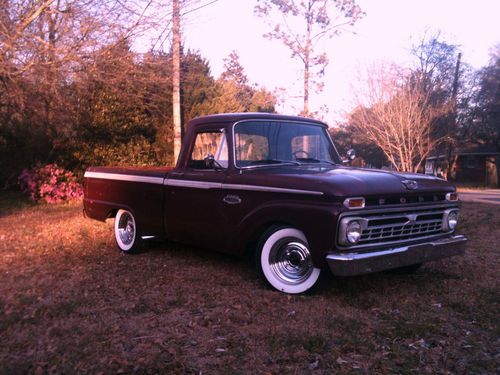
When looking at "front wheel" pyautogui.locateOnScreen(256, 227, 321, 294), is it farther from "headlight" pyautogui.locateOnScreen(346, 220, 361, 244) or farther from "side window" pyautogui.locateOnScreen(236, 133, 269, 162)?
"side window" pyautogui.locateOnScreen(236, 133, 269, 162)

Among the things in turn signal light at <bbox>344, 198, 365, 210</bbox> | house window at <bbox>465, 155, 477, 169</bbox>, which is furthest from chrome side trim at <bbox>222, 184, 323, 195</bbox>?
house window at <bbox>465, 155, 477, 169</bbox>

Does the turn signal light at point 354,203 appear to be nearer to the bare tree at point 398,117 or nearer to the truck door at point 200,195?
the truck door at point 200,195

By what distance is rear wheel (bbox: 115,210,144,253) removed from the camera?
21.7 ft

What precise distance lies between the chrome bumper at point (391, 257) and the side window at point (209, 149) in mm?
1816

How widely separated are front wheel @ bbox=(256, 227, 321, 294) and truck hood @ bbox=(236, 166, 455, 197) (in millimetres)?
480

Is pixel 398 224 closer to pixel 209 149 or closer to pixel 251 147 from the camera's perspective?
pixel 251 147

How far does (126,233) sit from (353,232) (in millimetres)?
3785

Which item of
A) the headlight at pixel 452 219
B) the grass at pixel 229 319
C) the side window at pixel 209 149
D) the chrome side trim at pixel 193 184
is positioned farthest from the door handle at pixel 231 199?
the headlight at pixel 452 219

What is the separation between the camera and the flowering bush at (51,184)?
1382 centimetres

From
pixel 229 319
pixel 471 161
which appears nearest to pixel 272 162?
pixel 229 319

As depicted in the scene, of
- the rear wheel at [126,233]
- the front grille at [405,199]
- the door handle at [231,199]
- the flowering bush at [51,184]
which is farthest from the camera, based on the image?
the flowering bush at [51,184]

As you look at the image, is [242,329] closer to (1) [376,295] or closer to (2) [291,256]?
(2) [291,256]

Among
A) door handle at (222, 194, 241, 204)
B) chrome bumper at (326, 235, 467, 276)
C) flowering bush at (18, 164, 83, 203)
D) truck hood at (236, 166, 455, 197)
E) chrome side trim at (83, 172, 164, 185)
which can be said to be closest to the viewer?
chrome bumper at (326, 235, 467, 276)

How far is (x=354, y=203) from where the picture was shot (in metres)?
4.15
